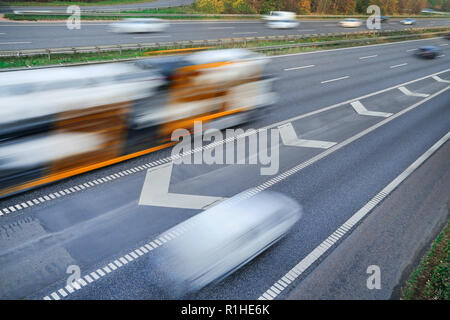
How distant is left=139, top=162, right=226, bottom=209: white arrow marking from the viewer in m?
8.29

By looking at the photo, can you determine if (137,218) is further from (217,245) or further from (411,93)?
(411,93)

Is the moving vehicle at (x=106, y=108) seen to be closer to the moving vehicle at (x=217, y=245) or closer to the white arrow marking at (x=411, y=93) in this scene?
the moving vehicle at (x=217, y=245)

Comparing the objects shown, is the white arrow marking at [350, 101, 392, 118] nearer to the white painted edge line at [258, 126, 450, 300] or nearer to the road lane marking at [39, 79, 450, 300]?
the road lane marking at [39, 79, 450, 300]

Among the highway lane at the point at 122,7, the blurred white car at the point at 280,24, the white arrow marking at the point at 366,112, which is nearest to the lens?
the white arrow marking at the point at 366,112

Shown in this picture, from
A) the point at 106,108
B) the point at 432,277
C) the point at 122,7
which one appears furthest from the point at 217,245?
the point at 122,7

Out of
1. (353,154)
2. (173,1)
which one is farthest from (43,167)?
(173,1)

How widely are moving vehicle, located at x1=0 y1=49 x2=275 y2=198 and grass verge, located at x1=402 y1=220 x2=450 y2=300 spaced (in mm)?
7099

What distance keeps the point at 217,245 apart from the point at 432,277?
4.02 m

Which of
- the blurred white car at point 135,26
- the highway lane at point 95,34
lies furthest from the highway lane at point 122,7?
the blurred white car at point 135,26

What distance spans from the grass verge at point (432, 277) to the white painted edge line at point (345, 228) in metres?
1.53

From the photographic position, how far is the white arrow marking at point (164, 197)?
829 cm

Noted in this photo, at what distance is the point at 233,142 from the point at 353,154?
3.91 metres

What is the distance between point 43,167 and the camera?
26.5 ft
